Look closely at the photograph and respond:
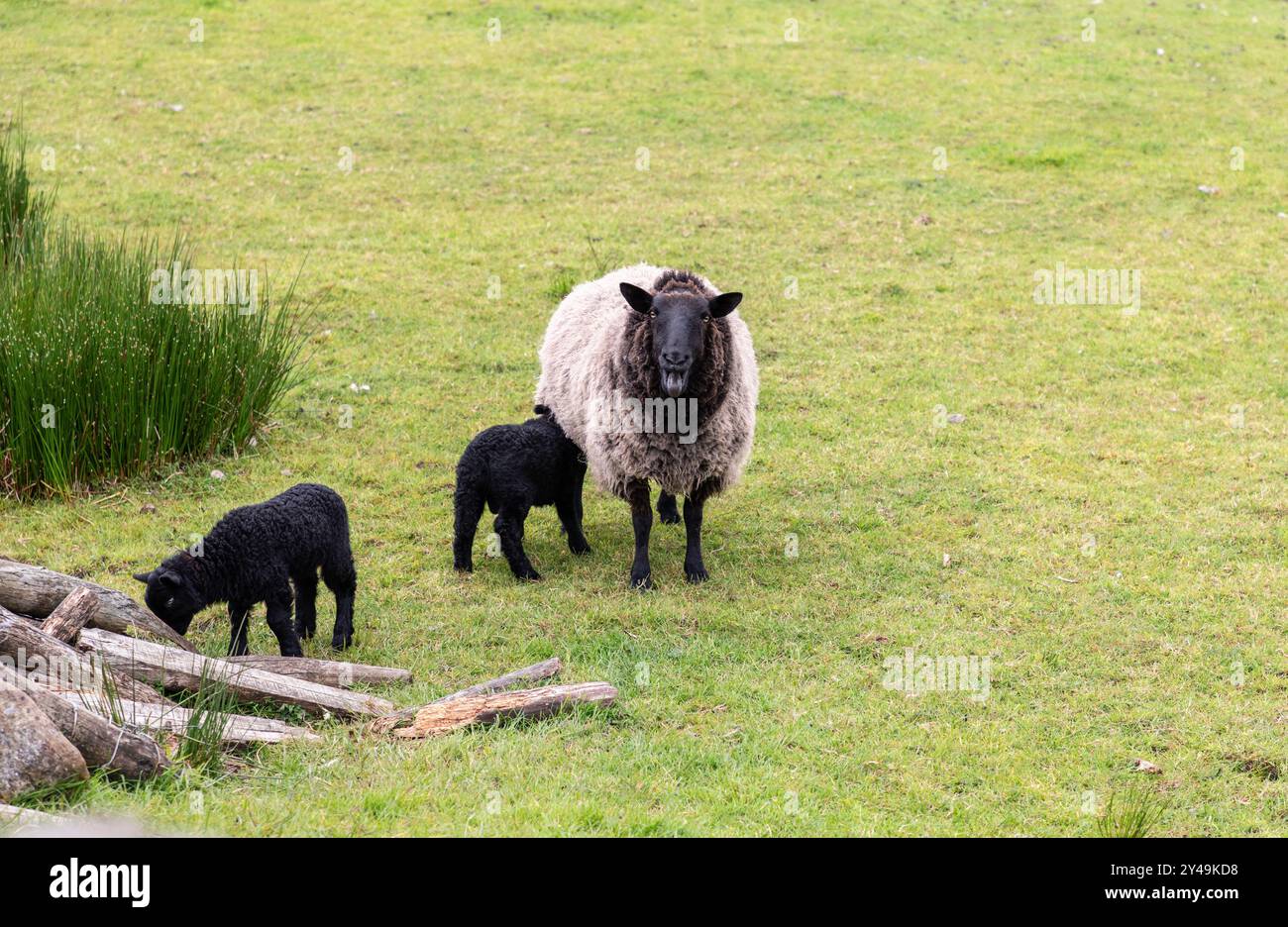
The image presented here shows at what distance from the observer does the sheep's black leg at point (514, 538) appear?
9.23 m

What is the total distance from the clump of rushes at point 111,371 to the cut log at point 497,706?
16.8ft

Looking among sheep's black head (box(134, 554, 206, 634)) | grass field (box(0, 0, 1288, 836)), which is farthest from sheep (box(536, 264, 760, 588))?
sheep's black head (box(134, 554, 206, 634))

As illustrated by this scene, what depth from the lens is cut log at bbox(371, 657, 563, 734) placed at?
6.66 m

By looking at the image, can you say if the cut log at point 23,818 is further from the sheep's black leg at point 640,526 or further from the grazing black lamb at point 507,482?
the sheep's black leg at point 640,526

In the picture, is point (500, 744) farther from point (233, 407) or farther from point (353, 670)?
point (233, 407)

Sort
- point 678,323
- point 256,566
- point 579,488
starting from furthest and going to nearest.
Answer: point 579,488 < point 678,323 < point 256,566

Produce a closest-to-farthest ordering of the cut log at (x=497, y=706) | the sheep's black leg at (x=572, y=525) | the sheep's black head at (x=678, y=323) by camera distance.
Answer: the cut log at (x=497, y=706), the sheep's black head at (x=678, y=323), the sheep's black leg at (x=572, y=525)

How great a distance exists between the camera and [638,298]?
29.3 ft

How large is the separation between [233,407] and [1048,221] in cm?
1194

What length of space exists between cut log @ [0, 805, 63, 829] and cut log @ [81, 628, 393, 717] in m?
1.67

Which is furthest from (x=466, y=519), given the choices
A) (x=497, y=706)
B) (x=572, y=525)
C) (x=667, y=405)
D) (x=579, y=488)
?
(x=497, y=706)

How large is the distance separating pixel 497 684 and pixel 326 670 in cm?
101

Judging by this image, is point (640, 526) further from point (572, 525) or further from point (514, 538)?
point (514, 538)

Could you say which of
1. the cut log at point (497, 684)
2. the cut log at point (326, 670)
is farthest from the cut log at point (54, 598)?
the cut log at point (497, 684)
